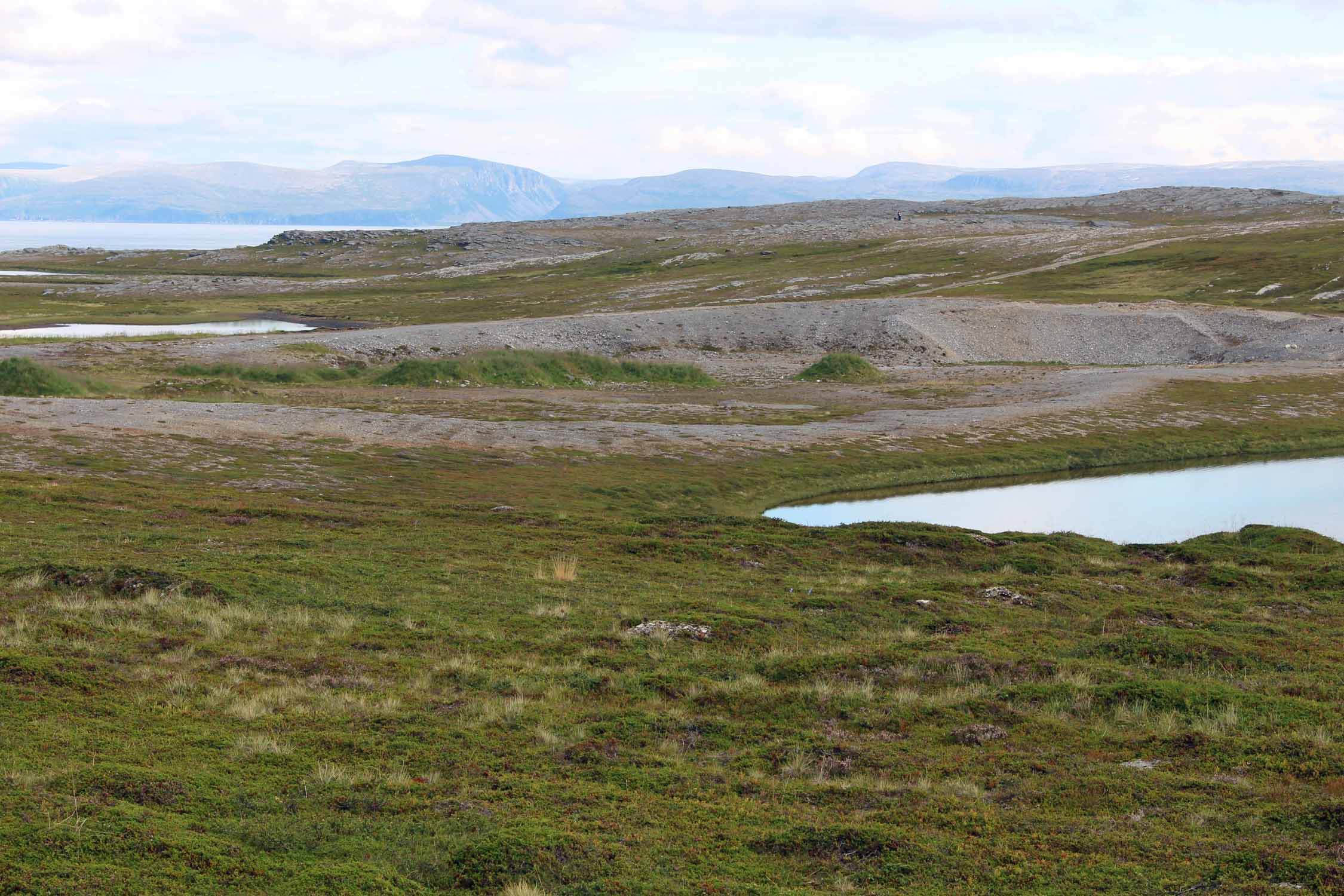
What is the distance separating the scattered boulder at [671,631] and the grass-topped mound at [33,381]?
57257mm

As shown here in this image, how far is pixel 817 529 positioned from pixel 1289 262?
127 metres

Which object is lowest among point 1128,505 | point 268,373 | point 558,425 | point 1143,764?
point 1128,505

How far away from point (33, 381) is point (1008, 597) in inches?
2451

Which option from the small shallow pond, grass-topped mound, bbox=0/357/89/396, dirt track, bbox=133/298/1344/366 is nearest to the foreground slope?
grass-topped mound, bbox=0/357/89/396

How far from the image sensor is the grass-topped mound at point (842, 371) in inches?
3563

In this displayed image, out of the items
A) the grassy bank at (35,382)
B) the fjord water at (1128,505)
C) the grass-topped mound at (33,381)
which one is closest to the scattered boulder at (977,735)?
the fjord water at (1128,505)

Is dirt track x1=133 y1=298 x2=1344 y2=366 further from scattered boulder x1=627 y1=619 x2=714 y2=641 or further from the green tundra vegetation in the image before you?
scattered boulder x1=627 y1=619 x2=714 y2=641

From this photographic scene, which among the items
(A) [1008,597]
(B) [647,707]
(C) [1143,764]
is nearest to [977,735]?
(C) [1143,764]

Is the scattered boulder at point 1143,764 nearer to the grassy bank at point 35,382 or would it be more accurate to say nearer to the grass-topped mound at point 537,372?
the grassy bank at point 35,382

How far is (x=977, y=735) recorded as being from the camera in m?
18.2

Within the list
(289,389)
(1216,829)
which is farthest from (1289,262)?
(1216,829)

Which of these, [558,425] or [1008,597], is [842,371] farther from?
[1008,597]

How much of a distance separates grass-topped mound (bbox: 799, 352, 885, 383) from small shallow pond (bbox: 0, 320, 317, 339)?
184 feet

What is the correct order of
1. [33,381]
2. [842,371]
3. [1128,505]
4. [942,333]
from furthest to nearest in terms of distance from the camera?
1. [942,333]
2. [842,371]
3. [33,381]
4. [1128,505]
